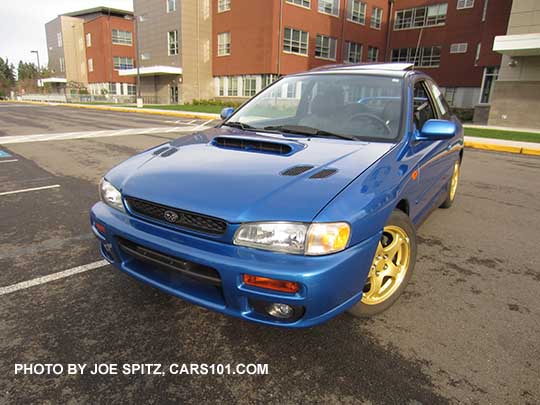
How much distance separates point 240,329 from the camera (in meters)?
2.44

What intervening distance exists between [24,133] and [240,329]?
13460 mm

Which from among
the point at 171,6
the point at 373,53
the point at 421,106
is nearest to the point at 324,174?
the point at 421,106

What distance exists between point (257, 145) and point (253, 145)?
3 centimetres

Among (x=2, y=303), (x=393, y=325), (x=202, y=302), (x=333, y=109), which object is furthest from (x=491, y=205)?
(x=2, y=303)

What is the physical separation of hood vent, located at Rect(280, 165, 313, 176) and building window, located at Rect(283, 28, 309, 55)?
3163 cm

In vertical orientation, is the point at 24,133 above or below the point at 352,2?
below

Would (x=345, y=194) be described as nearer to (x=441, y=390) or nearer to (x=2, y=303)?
(x=441, y=390)

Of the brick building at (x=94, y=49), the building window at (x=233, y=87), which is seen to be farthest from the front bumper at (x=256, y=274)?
the brick building at (x=94, y=49)

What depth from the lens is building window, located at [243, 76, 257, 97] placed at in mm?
32812

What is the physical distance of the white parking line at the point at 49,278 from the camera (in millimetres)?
2893

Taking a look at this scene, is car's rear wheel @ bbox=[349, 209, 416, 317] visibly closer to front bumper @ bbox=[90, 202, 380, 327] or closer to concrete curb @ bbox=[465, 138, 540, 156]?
front bumper @ bbox=[90, 202, 380, 327]

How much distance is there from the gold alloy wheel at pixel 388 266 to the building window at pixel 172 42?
40.6m

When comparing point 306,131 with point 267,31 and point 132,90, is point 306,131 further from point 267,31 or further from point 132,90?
point 132,90

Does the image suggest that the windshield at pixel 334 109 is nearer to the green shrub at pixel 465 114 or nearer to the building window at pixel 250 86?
the green shrub at pixel 465 114
